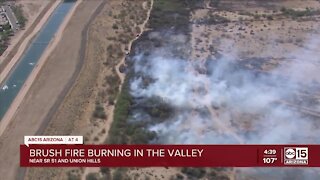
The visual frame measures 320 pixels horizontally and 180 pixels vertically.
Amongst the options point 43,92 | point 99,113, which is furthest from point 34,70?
point 99,113

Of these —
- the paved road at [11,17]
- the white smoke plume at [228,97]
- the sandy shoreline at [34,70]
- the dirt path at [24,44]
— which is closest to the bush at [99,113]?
the white smoke plume at [228,97]

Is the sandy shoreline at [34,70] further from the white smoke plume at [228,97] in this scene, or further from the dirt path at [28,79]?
the white smoke plume at [228,97]

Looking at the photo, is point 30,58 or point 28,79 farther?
point 30,58

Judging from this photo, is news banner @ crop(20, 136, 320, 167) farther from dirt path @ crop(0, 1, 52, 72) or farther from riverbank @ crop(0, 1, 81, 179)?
dirt path @ crop(0, 1, 52, 72)

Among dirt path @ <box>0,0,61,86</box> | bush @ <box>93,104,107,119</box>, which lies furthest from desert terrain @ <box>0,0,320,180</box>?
dirt path @ <box>0,0,61,86</box>

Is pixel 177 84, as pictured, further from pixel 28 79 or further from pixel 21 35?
pixel 21 35

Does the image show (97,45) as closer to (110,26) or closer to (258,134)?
(110,26)

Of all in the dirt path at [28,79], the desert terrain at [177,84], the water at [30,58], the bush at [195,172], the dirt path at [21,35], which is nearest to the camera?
the bush at [195,172]

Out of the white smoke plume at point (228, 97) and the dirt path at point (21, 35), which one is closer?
the white smoke plume at point (228, 97)
